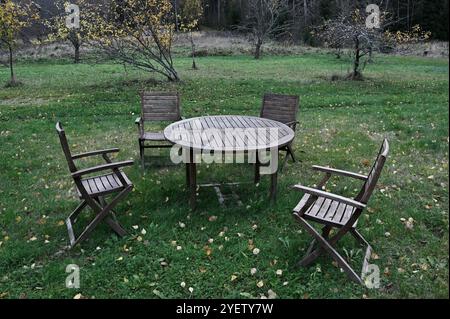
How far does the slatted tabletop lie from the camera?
3936 mm

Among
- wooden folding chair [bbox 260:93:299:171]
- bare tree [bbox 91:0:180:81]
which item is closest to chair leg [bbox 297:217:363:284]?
wooden folding chair [bbox 260:93:299:171]

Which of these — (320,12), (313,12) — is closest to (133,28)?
(320,12)

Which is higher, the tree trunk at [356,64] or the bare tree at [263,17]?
the bare tree at [263,17]

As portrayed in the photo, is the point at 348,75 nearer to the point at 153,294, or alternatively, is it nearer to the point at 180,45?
the point at 153,294

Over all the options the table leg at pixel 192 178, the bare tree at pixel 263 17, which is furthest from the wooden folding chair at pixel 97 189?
the bare tree at pixel 263 17

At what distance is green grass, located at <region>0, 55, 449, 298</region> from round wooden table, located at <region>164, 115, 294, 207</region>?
1.66 ft

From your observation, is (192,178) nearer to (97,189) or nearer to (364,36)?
(97,189)

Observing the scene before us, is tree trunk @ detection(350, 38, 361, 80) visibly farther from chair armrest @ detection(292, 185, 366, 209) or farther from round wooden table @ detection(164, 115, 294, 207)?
chair armrest @ detection(292, 185, 366, 209)

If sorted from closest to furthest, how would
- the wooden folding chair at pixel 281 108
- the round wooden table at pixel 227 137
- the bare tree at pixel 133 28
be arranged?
the round wooden table at pixel 227 137
the wooden folding chair at pixel 281 108
the bare tree at pixel 133 28

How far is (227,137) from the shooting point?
168 inches

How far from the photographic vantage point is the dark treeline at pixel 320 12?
11.5 metres

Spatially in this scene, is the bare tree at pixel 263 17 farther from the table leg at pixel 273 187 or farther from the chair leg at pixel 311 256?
the chair leg at pixel 311 256

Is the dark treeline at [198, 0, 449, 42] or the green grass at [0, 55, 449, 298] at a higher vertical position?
the dark treeline at [198, 0, 449, 42]

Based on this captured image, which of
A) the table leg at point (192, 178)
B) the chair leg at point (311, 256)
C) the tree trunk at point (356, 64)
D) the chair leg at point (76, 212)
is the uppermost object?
the tree trunk at point (356, 64)
